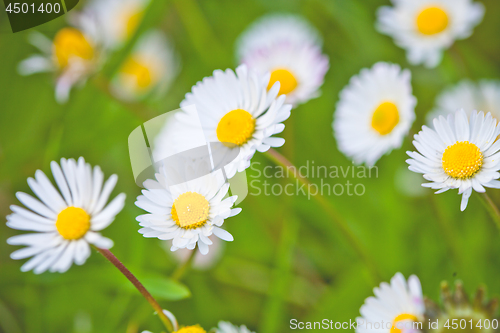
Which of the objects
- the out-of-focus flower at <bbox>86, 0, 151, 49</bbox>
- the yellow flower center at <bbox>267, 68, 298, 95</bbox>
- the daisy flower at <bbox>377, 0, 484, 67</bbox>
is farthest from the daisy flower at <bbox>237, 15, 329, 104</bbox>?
the out-of-focus flower at <bbox>86, 0, 151, 49</bbox>

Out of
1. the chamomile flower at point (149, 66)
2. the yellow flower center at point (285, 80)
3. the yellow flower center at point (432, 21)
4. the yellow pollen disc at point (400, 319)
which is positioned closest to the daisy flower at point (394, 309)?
the yellow pollen disc at point (400, 319)

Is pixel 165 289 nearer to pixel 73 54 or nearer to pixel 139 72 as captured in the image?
pixel 73 54

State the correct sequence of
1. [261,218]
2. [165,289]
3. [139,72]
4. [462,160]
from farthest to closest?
[139,72]
[261,218]
[165,289]
[462,160]

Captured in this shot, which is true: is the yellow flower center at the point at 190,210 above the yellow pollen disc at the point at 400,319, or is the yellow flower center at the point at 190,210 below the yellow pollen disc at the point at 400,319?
above

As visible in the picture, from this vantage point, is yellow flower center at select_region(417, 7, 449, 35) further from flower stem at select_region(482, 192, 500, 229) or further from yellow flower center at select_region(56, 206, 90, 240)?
yellow flower center at select_region(56, 206, 90, 240)

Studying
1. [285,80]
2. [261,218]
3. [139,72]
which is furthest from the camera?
[139,72]

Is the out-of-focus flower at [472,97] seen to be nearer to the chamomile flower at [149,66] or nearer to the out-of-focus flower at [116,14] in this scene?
the chamomile flower at [149,66]

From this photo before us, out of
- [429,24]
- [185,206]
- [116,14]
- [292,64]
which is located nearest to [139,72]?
[116,14]
